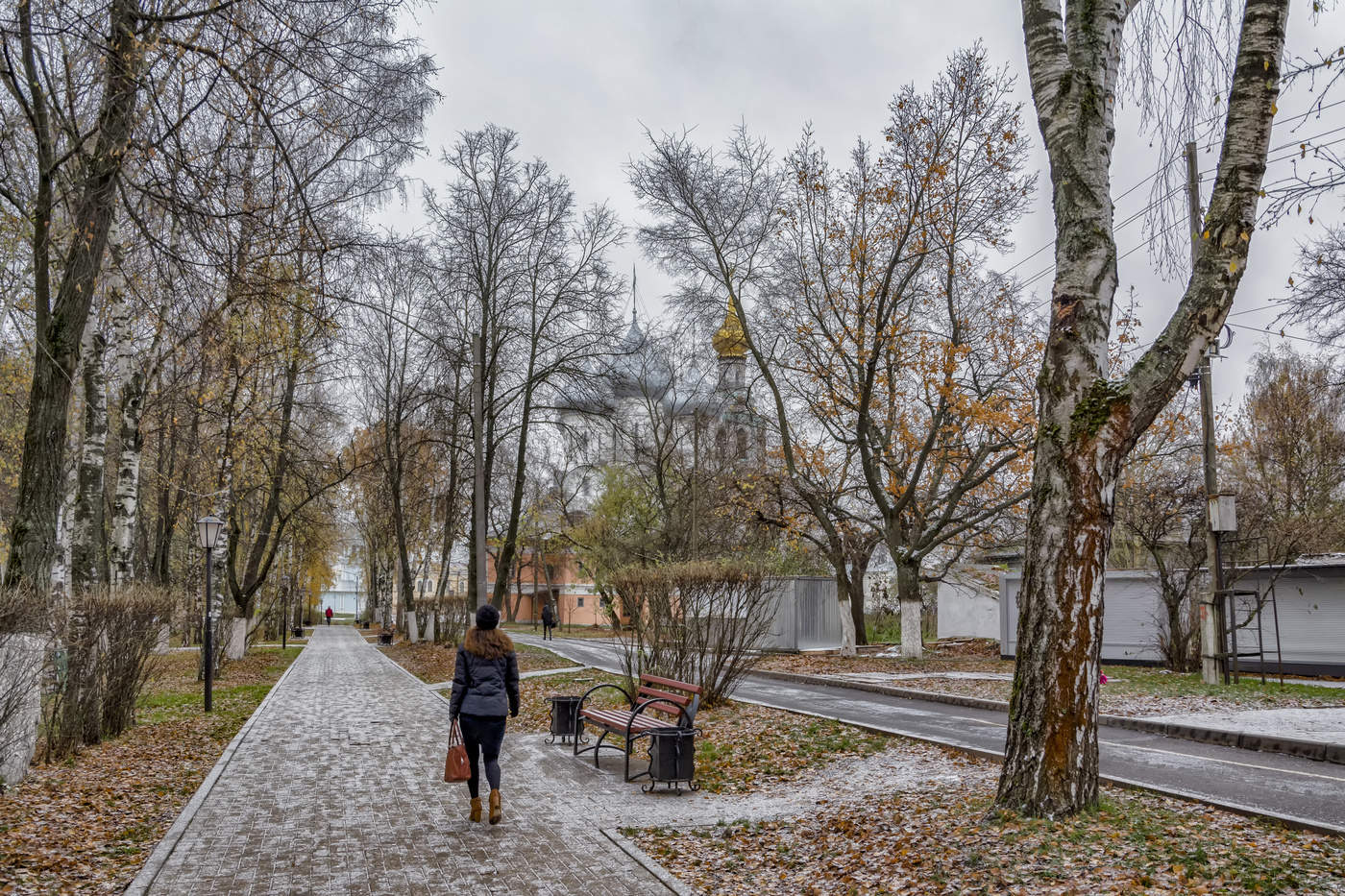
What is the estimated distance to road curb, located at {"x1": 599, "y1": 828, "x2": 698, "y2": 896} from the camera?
235 inches

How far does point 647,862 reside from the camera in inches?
256

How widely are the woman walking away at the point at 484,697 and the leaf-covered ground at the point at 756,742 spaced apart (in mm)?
2403

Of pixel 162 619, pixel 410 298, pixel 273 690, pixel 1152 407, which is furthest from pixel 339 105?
pixel 410 298

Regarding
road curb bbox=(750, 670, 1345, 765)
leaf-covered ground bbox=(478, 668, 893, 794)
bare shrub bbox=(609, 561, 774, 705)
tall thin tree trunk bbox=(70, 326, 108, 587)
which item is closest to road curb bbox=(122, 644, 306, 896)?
tall thin tree trunk bbox=(70, 326, 108, 587)

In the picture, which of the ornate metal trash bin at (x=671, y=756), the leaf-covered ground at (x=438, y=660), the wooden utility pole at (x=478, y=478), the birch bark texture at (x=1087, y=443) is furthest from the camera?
the leaf-covered ground at (x=438, y=660)

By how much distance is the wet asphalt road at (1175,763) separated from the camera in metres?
7.88

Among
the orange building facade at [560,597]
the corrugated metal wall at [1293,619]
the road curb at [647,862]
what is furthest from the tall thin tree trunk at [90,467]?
the orange building facade at [560,597]

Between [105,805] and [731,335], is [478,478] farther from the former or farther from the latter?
[105,805]

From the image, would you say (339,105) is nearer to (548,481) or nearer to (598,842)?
(598,842)

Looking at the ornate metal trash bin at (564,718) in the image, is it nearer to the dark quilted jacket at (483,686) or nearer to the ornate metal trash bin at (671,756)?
the ornate metal trash bin at (671,756)

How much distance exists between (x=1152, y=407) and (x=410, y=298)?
1132 inches

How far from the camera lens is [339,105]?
8555 millimetres

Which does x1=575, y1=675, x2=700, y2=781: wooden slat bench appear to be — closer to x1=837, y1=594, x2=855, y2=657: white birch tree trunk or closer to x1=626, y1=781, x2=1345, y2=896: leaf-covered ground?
x1=626, y1=781, x2=1345, y2=896: leaf-covered ground

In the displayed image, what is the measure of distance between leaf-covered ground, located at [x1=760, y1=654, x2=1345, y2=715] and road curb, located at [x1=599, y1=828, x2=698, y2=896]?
937 centimetres
